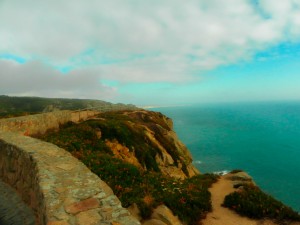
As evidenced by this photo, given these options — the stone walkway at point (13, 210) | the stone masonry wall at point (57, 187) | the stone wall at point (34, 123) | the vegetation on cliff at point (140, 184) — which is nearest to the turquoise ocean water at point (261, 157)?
the vegetation on cliff at point (140, 184)

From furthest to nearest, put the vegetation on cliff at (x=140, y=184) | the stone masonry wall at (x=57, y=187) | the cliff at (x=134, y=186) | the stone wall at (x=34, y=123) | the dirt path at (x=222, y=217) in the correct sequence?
the stone wall at (x=34, y=123), the dirt path at (x=222, y=217), the vegetation on cliff at (x=140, y=184), the cliff at (x=134, y=186), the stone masonry wall at (x=57, y=187)

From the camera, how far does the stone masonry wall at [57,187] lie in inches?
207

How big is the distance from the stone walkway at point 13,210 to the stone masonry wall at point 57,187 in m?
0.23

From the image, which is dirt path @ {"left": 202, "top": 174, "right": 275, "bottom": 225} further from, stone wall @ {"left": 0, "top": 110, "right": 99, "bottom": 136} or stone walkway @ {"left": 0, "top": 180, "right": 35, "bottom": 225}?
stone wall @ {"left": 0, "top": 110, "right": 99, "bottom": 136}

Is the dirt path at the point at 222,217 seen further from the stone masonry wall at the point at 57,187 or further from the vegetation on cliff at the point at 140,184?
the stone masonry wall at the point at 57,187

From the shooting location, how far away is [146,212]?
10.3 meters

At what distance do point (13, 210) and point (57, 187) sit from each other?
3.12 m

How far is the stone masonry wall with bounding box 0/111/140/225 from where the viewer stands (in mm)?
5266

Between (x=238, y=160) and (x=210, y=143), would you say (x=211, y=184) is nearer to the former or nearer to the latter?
(x=238, y=160)

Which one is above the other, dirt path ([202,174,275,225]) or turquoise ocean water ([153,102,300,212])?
dirt path ([202,174,275,225])

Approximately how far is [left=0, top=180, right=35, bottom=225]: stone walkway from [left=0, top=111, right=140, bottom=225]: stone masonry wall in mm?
225

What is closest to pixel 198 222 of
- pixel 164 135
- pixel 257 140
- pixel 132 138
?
pixel 132 138

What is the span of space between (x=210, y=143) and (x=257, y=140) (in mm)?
29529

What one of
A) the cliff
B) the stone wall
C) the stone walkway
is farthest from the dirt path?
the stone wall
